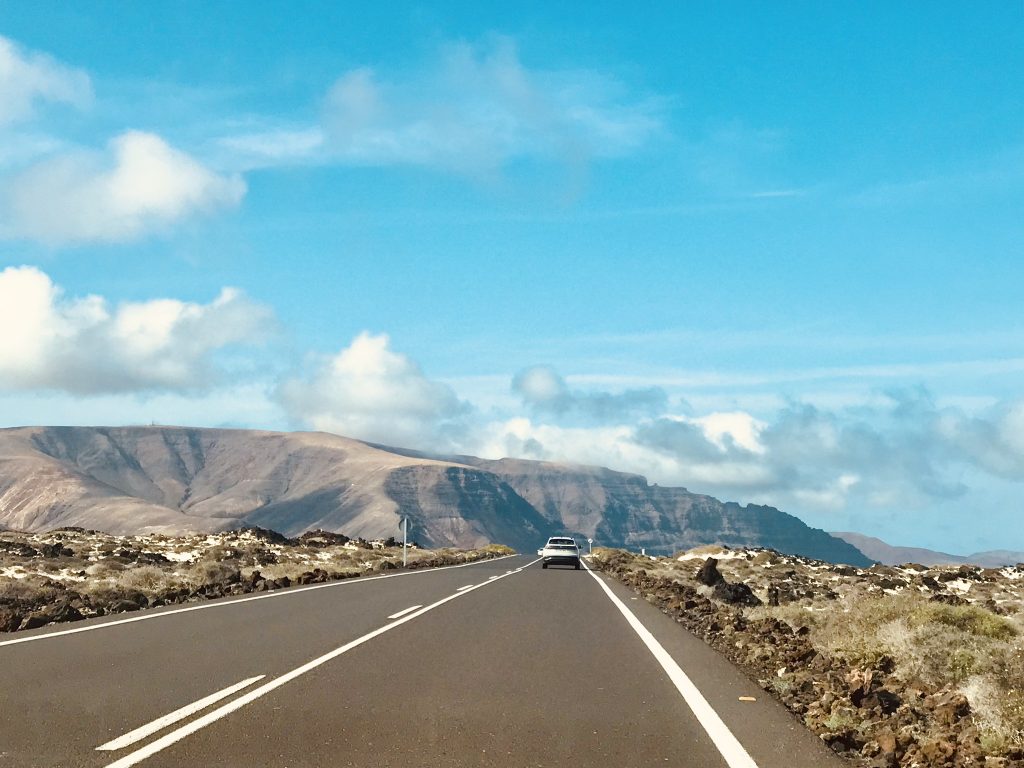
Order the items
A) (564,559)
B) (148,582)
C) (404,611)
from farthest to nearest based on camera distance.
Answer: (564,559) → (148,582) → (404,611)

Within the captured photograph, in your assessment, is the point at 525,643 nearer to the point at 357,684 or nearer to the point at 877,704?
the point at 357,684

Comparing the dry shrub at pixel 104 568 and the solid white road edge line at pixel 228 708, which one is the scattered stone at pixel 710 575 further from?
the solid white road edge line at pixel 228 708

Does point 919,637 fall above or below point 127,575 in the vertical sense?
above

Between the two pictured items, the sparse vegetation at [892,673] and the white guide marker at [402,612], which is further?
the white guide marker at [402,612]

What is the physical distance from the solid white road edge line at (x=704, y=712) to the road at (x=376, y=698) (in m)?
0.03

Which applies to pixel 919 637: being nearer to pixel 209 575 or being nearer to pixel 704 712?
pixel 704 712

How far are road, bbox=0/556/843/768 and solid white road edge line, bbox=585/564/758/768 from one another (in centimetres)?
3

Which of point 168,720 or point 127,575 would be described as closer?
point 168,720

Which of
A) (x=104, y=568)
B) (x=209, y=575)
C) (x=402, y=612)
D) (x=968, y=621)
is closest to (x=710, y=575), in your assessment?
(x=209, y=575)

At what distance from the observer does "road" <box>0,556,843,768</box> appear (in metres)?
7.41

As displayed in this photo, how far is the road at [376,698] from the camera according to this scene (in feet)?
24.3

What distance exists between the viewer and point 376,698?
9.66m

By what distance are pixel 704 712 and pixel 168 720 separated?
175 inches

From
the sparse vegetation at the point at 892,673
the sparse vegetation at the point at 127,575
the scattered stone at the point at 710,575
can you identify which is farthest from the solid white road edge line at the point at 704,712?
the scattered stone at the point at 710,575
